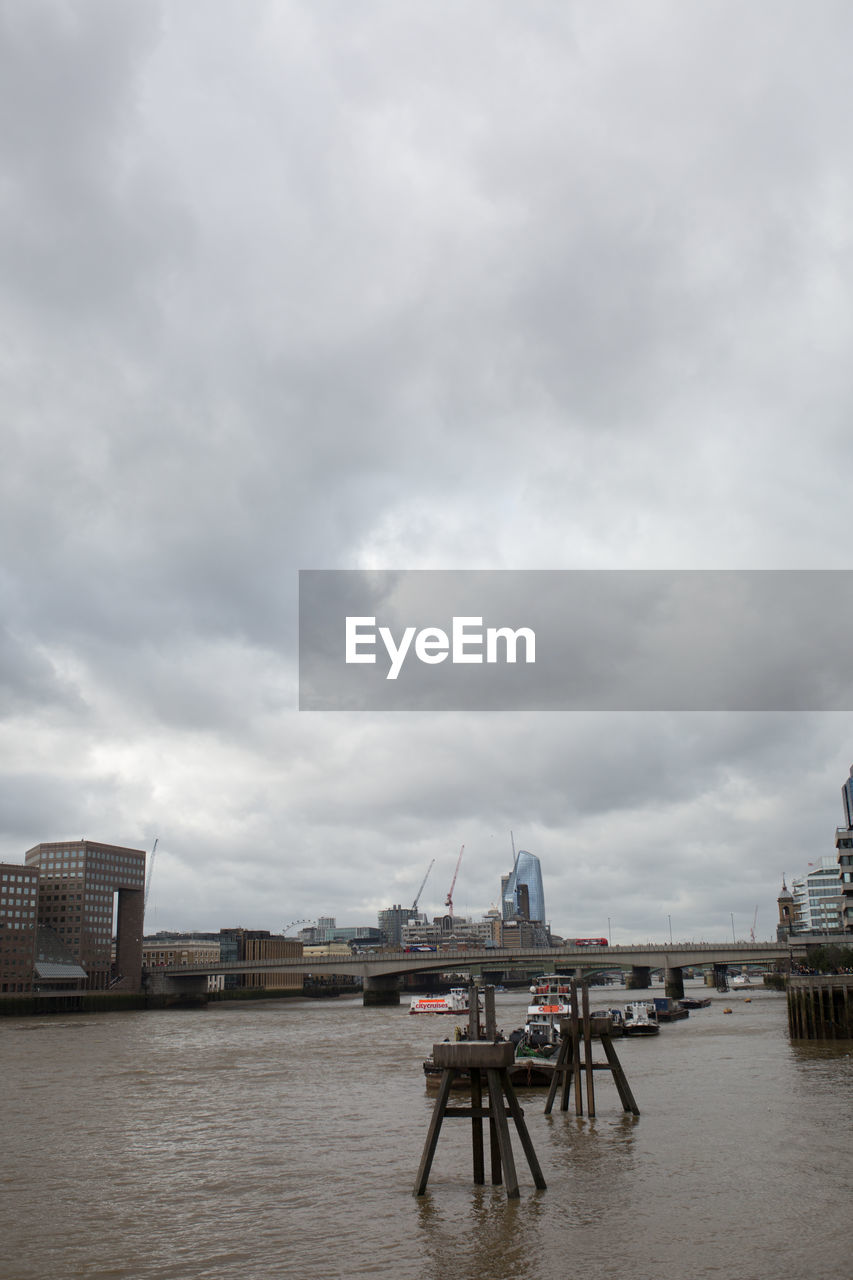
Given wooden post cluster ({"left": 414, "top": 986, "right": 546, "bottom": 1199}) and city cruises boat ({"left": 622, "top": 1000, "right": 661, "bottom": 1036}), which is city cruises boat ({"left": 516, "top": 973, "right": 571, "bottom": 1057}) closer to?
city cruises boat ({"left": 622, "top": 1000, "right": 661, "bottom": 1036})

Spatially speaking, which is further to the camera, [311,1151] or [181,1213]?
[311,1151]

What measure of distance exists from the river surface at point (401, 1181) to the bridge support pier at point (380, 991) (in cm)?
12048

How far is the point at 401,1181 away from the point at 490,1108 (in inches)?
224

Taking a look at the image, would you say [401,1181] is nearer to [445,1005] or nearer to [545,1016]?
[545,1016]

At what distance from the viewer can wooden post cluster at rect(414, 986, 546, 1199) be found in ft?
89.6

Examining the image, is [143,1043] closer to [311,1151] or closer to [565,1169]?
[311,1151]

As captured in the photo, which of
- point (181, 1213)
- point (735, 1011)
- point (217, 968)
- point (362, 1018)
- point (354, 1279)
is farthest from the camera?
point (217, 968)

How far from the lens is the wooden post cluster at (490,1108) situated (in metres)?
27.3

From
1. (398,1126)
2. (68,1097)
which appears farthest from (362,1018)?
(398,1126)

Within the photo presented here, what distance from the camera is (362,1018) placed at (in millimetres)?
138625

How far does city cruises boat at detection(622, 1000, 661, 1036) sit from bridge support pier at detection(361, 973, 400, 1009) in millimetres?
88026

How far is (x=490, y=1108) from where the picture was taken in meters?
28.2

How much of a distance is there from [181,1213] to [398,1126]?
1587 cm

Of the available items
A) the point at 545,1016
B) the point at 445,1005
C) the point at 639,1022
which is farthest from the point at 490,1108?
the point at 445,1005
